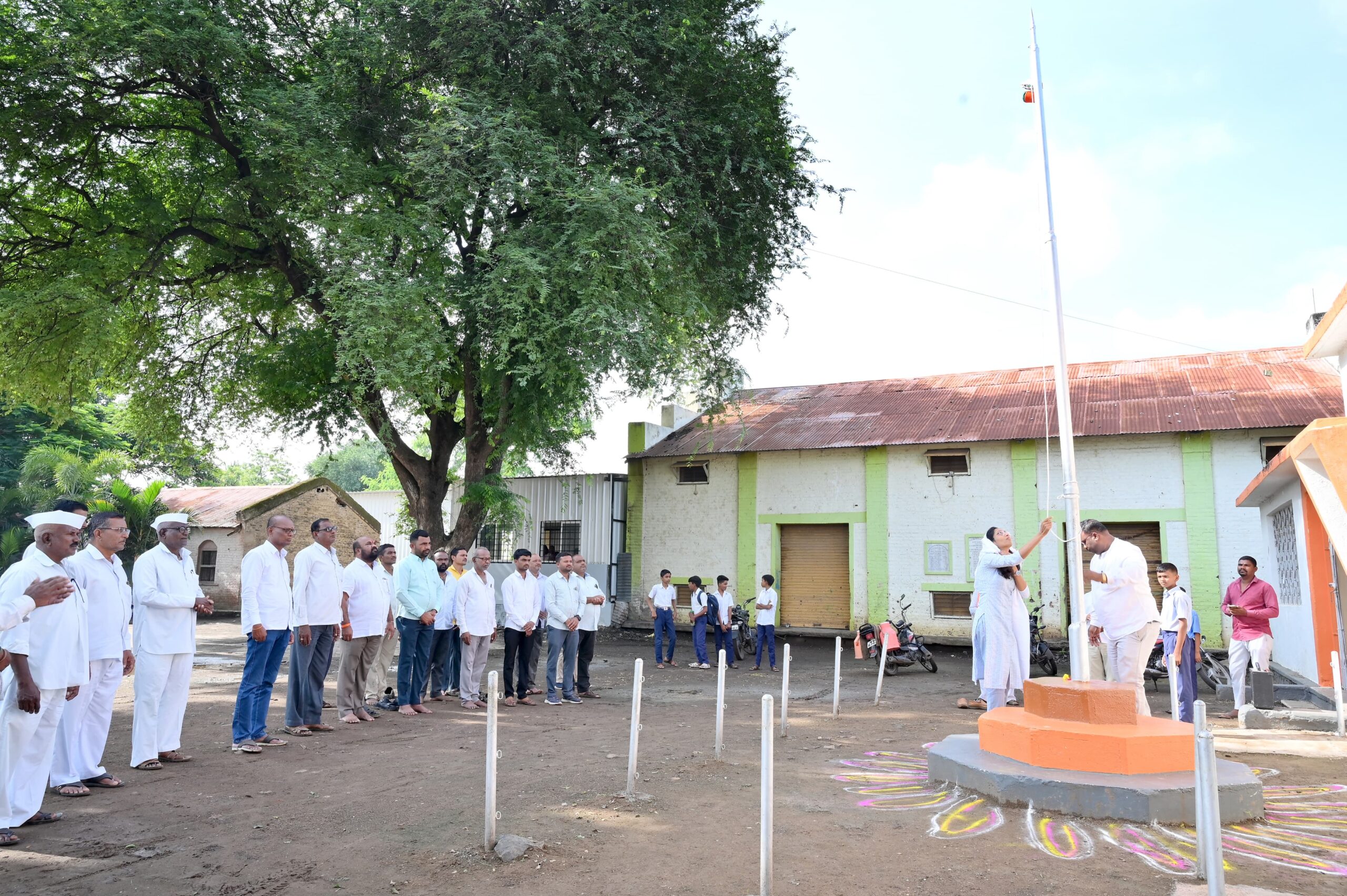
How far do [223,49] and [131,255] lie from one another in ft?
12.7

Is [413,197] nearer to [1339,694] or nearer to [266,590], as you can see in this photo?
[266,590]

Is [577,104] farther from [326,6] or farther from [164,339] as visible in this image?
[164,339]

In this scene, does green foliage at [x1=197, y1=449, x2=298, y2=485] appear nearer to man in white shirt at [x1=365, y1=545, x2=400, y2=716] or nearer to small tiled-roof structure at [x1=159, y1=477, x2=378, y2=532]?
small tiled-roof structure at [x1=159, y1=477, x2=378, y2=532]

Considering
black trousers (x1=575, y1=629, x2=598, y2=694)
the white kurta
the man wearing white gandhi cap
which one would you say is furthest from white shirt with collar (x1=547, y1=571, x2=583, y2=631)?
the white kurta

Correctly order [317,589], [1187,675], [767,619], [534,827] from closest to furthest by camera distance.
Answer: [534,827], [317,589], [1187,675], [767,619]

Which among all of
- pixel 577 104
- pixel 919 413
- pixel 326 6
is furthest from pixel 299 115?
pixel 919 413

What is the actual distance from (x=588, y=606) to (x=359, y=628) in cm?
322

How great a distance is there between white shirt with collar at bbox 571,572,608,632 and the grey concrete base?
630 centimetres

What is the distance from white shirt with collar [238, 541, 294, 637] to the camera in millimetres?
7766

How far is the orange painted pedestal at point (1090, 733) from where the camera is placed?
5.88 metres

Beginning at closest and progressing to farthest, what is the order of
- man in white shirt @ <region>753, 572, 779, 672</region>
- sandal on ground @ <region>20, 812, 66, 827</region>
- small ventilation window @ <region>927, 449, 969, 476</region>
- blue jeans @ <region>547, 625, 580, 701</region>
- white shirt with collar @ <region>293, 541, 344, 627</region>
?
sandal on ground @ <region>20, 812, 66, 827</region>
white shirt with collar @ <region>293, 541, 344, 627</region>
blue jeans @ <region>547, 625, 580, 701</region>
man in white shirt @ <region>753, 572, 779, 672</region>
small ventilation window @ <region>927, 449, 969, 476</region>

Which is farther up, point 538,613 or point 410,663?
point 538,613

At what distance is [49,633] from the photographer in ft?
18.2

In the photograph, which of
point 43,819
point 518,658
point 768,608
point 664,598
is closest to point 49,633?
point 43,819
